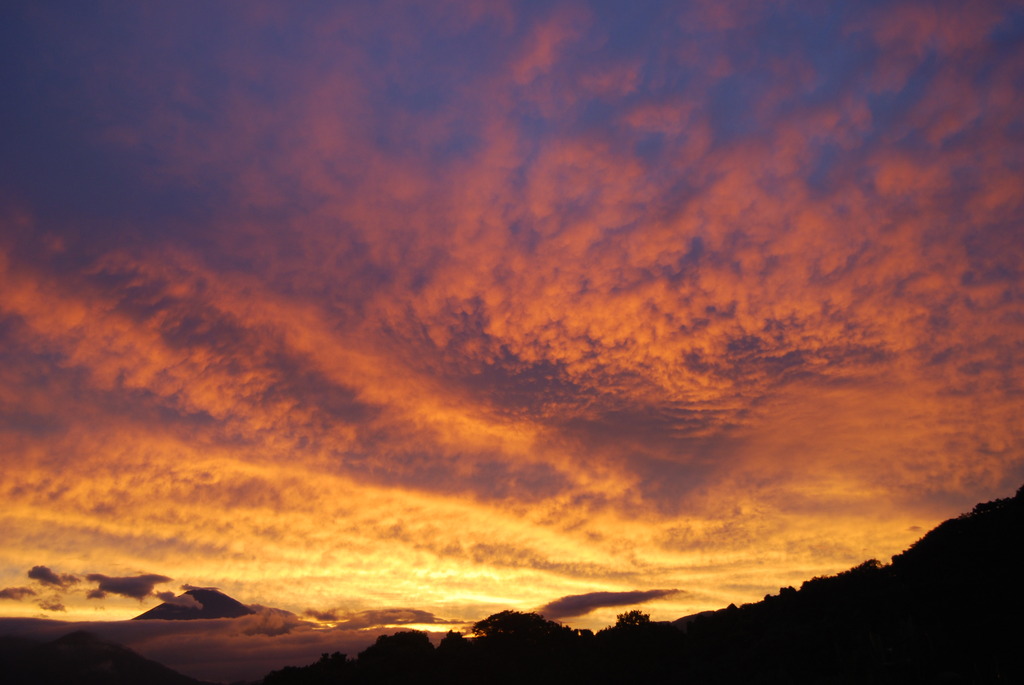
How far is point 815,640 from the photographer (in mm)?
38062

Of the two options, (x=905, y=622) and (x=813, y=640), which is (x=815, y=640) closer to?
(x=813, y=640)

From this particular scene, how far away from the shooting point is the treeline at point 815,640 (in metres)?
31.1

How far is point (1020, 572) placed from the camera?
34.4m

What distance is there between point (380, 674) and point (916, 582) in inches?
1788

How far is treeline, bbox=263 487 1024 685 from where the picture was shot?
102 ft

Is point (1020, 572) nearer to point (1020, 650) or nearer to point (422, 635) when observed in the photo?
point (1020, 650)

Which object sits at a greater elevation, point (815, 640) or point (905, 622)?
point (905, 622)

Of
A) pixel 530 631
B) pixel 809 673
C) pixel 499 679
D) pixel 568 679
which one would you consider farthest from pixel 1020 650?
pixel 530 631

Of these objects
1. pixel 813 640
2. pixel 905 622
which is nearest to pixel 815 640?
pixel 813 640

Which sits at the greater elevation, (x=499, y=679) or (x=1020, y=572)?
(x=1020, y=572)

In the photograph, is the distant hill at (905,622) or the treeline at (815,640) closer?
the distant hill at (905,622)

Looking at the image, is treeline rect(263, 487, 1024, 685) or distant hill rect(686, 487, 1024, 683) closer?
distant hill rect(686, 487, 1024, 683)

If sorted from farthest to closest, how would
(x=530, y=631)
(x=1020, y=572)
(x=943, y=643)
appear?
(x=530, y=631), (x=1020, y=572), (x=943, y=643)

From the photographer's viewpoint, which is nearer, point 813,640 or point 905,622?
point 905,622
